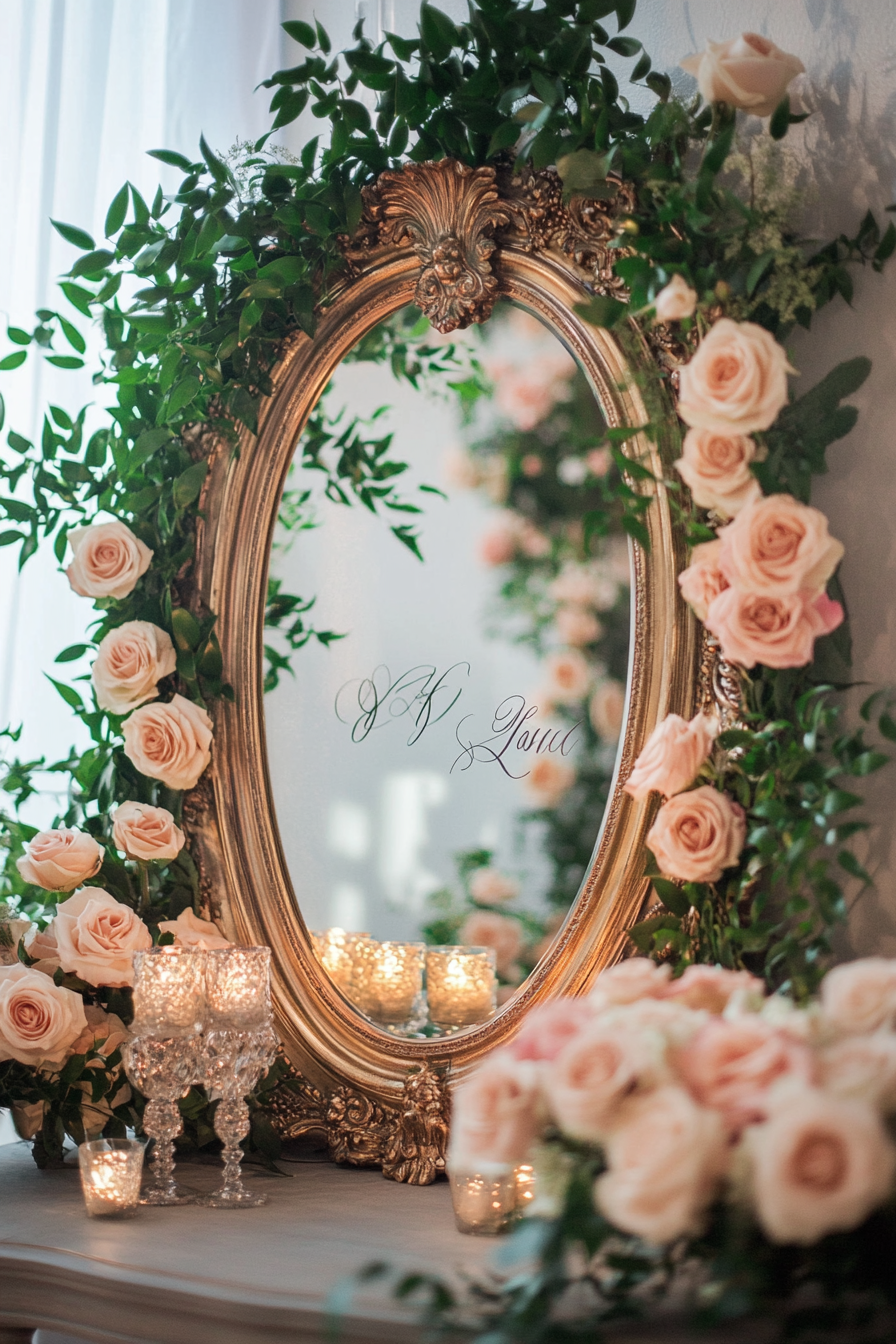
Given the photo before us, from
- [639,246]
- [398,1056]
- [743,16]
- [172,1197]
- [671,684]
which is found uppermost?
[743,16]

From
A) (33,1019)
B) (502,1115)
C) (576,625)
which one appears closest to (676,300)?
(576,625)

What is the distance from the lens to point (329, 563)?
5.18ft

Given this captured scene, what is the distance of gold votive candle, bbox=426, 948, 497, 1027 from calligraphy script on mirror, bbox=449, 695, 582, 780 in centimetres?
22

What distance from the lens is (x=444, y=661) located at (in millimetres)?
1465

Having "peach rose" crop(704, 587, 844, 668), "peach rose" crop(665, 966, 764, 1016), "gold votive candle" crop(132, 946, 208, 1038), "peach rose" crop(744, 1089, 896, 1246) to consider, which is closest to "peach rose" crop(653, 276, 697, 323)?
"peach rose" crop(704, 587, 844, 668)

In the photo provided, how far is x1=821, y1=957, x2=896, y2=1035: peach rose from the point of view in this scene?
0.92 meters

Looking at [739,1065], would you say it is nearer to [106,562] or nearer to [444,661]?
[444,661]

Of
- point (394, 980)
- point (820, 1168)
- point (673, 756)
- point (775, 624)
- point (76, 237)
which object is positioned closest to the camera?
point (820, 1168)

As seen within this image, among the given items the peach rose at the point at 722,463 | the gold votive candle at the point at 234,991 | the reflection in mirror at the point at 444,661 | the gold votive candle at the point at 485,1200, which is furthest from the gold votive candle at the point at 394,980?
the peach rose at the point at 722,463

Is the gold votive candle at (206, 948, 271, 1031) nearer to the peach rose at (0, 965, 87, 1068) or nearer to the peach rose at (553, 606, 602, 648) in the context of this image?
the peach rose at (0, 965, 87, 1068)

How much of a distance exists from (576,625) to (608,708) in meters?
0.10

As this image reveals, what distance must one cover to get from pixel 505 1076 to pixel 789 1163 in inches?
9.3

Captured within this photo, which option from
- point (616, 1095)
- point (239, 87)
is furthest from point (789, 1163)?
point (239, 87)

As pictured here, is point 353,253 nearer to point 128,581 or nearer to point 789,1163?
point 128,581
